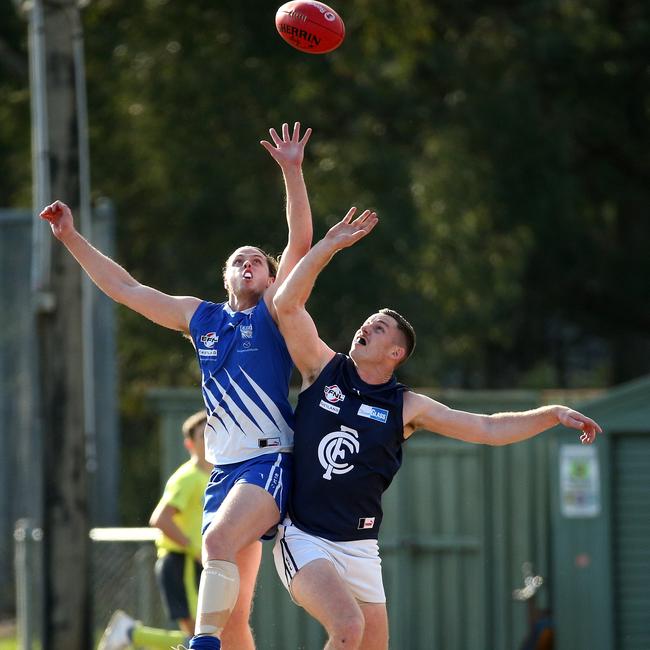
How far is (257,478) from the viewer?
6.85 meters

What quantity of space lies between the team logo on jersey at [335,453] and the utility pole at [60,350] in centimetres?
526

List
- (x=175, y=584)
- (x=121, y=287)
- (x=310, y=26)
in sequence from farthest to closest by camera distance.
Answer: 1. (x=175, y=584)
2. (x=310, y=26)
3. (x=121, y=287)

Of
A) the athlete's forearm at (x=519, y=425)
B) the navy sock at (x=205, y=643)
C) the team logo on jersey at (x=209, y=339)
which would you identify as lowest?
the navy sock at (x=205, y=643)

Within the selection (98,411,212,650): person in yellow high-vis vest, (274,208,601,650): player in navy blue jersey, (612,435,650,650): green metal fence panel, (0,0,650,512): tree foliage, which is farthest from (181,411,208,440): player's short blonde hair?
(0,0,650,512): tree foliage


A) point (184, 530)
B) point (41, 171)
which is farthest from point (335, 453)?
point (41, 171)

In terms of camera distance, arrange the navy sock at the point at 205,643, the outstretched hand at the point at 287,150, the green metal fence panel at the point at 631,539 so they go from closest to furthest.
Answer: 1. the navy sock at the point at 205,643
2. the outstretched hand at the point at 287,150
3. the green metal fence panel at the point at 631,539

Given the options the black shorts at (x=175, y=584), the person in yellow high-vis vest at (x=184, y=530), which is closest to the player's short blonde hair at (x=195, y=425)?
the person in yellow high-vis vest at (x=184, y=530)

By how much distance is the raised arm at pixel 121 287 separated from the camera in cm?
734

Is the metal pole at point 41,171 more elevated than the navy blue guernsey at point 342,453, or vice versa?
the metal pole at point 41,171

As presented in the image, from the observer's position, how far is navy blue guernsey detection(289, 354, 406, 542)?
692 centimetres

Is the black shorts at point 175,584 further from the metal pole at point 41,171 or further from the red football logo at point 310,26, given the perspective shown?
the red football logo at point 310,26

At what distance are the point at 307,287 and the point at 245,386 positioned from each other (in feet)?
1.96

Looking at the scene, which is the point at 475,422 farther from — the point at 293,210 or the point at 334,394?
the point at 293,210

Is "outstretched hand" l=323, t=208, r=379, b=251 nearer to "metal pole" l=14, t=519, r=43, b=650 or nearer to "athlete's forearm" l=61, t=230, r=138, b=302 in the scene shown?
"athlete's forearm" l=61, t=230, r=138, b=302
